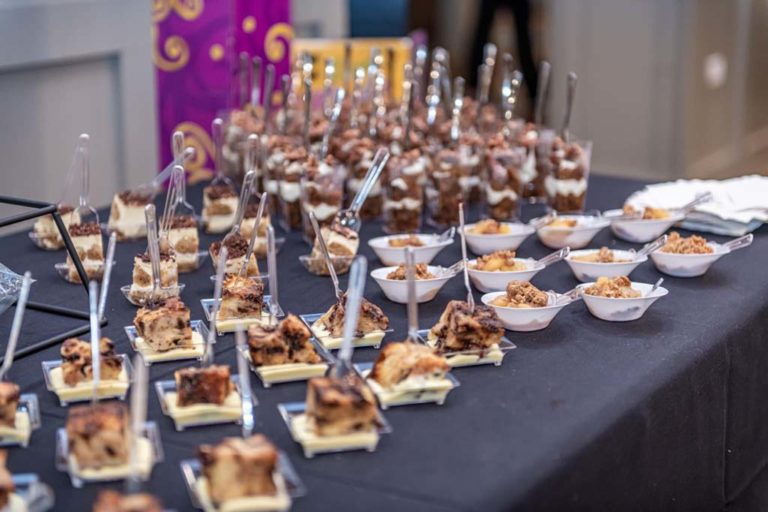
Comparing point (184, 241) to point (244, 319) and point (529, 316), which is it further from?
point (529, 316)

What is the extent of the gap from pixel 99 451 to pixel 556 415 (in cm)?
54

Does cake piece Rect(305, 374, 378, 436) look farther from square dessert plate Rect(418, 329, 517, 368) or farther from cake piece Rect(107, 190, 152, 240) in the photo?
cake piece Rect(107, 190, 152, 240)

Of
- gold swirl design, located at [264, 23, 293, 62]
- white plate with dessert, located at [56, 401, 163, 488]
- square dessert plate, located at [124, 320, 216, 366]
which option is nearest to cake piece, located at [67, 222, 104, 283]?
square dessert plate, located at [124, 320, 216, 366]

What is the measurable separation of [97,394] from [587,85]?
4203 millimetres

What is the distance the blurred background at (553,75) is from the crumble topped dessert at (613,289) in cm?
163

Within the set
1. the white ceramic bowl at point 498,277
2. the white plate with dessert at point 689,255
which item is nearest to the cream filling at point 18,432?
the white ceramic bowl at point 498,277

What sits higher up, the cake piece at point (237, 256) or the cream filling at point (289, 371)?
the cake piece at point (237, 256)

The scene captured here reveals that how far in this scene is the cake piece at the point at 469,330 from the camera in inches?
61.3

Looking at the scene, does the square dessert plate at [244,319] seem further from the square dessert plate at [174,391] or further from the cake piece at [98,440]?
the cake piece at [98,440]

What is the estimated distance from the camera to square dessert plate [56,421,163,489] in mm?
1217

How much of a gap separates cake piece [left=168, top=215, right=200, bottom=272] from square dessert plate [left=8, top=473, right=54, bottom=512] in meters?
0.85

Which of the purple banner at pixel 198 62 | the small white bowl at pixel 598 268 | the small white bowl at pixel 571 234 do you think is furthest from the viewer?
the purple banner at pixel 198 62

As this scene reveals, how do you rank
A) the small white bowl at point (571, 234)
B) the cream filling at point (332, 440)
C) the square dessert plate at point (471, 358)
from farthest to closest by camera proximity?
the small white bowl at point (571, 234)
the square dessert plate at point (471, 358)
the cream filling at point (332, 440)

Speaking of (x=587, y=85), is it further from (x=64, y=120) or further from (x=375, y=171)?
(x=375, y=171)
